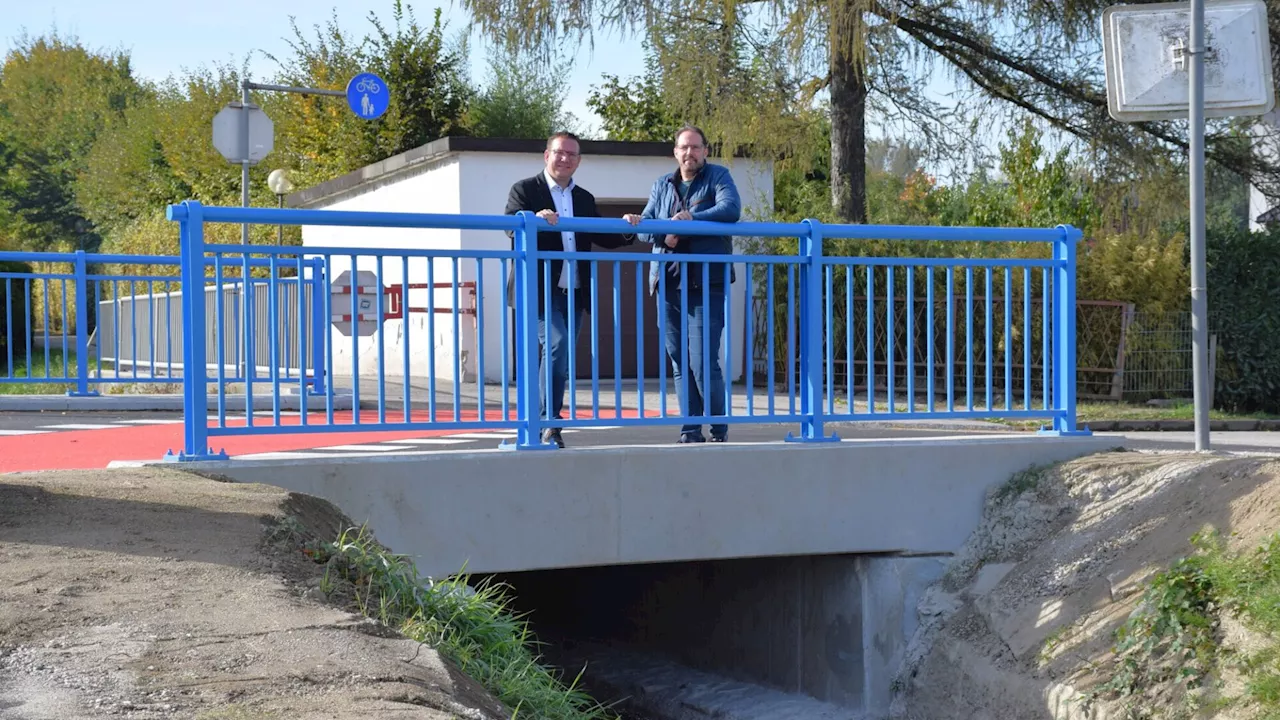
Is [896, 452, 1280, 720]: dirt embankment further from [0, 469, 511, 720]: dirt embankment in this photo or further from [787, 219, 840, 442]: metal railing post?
[0, 469, 511, 720]: dirt embankment

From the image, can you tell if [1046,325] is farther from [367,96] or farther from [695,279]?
[367,96]

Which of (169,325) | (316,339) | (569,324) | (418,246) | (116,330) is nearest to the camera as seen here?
(569,324)

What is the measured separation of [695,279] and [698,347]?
36cm

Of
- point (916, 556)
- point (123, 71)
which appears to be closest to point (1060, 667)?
point (916, 556)

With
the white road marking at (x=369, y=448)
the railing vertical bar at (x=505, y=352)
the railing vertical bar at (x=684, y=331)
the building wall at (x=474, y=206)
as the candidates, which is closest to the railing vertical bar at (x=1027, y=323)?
the railing vertical bar at (x=684, y=331)

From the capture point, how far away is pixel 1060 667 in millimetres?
6875

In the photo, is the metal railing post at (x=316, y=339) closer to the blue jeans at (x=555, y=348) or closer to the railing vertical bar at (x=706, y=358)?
the blue jeans at (x=555, y=348)

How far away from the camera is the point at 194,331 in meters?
6.58

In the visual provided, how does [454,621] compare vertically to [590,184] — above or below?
below

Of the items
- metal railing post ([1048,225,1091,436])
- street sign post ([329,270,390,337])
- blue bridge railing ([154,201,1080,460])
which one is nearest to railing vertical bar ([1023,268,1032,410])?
blue bridge railing ([154,201,1080,460])

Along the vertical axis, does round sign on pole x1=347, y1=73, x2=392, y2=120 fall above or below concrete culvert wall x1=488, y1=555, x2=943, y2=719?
above

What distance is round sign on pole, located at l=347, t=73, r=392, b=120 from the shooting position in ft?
58.4

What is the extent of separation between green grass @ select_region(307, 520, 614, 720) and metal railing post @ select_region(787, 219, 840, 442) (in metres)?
2.46

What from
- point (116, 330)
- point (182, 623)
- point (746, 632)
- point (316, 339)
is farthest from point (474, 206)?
point (182, 623)
